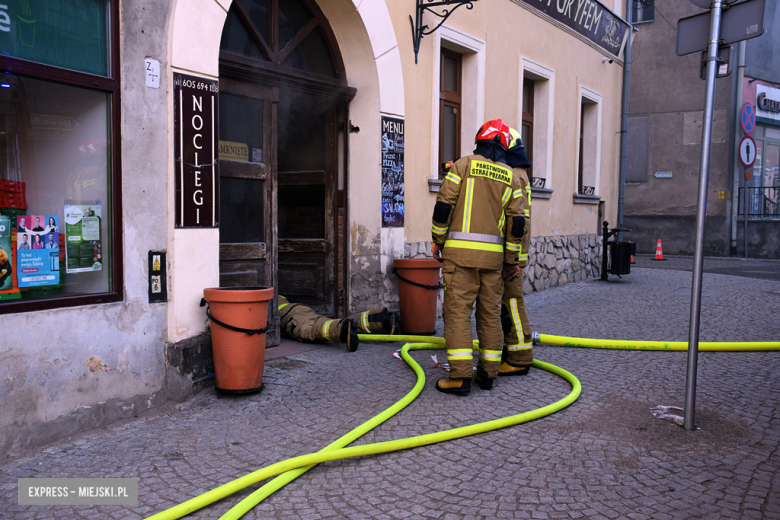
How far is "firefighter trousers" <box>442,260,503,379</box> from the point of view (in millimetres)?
4562

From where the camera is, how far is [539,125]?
34.8 ft

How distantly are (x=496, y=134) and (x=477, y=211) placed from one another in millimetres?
634

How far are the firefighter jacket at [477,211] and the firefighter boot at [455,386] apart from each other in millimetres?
860

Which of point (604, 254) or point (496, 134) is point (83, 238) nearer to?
point (496, 134)

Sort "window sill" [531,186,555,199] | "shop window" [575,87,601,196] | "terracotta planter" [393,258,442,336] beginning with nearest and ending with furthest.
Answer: "terracotta planter" [393,258,442,336], "window sill" [531,186,555,199], "shop window" [575,87,601,196]

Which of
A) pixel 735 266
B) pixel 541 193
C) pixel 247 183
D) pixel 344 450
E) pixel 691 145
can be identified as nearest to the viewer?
pixel 344 450

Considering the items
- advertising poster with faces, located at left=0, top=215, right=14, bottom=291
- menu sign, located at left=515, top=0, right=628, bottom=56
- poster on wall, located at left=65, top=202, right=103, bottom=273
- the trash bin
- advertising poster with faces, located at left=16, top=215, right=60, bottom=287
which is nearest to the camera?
advertising poster with faces, located at left=0, top=215, right=14, bottom=291

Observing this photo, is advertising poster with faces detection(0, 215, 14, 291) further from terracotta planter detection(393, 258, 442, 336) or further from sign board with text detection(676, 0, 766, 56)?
sign board with text detection(676, 0, 766, 56)

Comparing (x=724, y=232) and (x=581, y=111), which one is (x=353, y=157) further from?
(x=724, y=232)

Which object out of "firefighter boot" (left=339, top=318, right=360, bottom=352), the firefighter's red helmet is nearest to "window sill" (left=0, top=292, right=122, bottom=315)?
"firefighter boot" (left=339, top=318, right=360, bottom=352)

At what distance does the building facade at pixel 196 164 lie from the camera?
12.2ft

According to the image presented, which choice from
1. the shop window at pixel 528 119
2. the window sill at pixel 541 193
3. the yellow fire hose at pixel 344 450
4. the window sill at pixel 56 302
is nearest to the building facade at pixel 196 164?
the window sill at pixel 56 302

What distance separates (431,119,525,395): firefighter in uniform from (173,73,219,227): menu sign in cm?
172

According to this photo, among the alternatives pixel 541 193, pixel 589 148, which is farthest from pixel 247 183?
pixel 589 148
